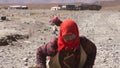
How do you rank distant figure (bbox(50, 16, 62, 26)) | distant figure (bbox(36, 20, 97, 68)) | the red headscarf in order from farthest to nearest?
distant figure (bbox(50, 16, 62, 26)) → distant figure (bbox(36, 20, 97, 68)) → the red headscarf

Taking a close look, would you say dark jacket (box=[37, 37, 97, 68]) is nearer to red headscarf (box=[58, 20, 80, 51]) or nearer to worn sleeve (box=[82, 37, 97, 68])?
worn sleeve (box=[82, 37, 97, 68])

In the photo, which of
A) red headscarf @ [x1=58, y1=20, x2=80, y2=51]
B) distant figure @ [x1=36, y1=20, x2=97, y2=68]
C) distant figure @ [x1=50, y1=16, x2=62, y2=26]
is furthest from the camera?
distant figure @ [x1=50, y1=16, x2=62, y2=26]

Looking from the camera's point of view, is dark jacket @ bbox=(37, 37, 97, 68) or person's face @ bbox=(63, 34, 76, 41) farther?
dark jacket @ bbox=(37, 37, 97, 68)

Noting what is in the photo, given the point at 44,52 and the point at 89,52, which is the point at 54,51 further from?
the point at 89,52

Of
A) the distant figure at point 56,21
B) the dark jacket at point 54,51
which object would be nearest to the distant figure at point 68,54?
the dark jacket at point 54,51

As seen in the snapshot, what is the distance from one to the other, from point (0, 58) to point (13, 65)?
4.22ft

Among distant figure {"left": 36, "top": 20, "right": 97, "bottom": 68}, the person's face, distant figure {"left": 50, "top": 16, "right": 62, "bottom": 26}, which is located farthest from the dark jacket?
the person's face

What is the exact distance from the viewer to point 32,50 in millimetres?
14375

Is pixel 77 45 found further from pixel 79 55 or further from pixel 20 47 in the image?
pixel 20 47

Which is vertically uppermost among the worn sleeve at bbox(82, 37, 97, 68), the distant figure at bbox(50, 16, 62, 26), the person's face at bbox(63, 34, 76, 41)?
the distant figure at bbox(50, 16, 62, 26)

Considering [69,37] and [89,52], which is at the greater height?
[69,37]

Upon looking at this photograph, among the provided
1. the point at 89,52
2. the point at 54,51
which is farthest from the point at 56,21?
the point at 89,52

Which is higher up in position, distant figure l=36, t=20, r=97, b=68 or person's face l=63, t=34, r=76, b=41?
person's face l=63, t=34, r=76, b=41

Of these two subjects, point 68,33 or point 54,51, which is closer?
point 68,33
